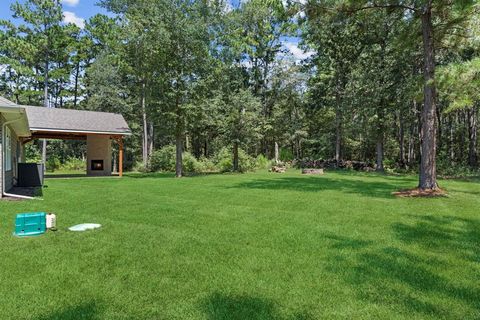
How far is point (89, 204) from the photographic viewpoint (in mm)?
8742

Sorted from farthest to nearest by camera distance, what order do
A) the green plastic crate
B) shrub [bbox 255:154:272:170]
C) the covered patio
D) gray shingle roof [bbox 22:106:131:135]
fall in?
shrub [bbox 255:154:272:170]
the covered patio
gray shingle roof [bbox 22:106:131:135]
the green plastic crate

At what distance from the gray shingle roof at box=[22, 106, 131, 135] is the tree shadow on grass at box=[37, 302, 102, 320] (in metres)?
17.2

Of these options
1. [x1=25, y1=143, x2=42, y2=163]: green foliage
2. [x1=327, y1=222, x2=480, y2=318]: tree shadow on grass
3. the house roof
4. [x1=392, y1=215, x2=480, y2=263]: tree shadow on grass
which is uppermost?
the house roof

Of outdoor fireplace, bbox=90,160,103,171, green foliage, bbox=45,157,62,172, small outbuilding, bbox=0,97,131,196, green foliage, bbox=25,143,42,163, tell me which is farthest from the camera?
green foliage, bbox=25,143,42,163

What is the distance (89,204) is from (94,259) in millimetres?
4811

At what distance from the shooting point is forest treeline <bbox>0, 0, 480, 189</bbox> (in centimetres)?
1134

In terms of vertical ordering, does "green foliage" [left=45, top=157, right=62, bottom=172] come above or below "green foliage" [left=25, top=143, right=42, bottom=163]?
below

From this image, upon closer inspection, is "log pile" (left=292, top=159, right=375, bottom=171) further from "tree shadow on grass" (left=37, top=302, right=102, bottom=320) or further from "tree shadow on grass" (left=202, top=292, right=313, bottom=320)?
"tree shadow on grass" (left=37, top=302, right=102, bottom=320)

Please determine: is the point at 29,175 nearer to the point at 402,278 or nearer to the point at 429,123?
the point at 402,278

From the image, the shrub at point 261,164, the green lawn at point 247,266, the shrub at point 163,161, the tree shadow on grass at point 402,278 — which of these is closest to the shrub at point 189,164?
the shrub at point 163,161

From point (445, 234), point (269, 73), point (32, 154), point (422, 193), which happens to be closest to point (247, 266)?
point (445, 234)

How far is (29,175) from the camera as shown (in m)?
13.5

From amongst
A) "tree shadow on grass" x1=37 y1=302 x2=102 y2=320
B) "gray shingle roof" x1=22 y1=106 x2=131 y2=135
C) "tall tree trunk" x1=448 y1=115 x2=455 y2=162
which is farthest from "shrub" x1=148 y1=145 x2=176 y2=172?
"tree shadow on grass" x1=37 y1=302 x2=102 y2=320

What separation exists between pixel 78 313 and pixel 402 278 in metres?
3.33
